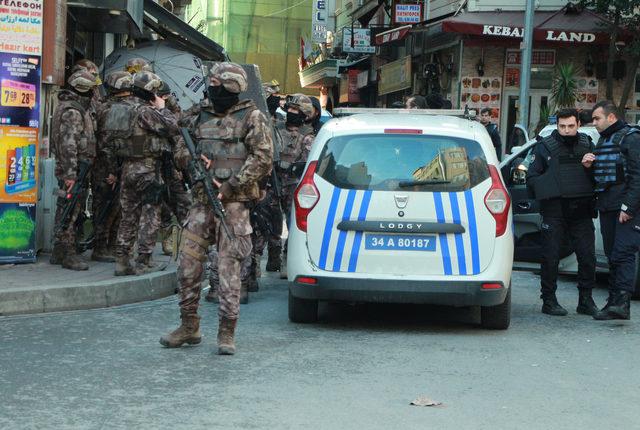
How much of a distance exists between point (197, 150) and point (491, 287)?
2.37 meters

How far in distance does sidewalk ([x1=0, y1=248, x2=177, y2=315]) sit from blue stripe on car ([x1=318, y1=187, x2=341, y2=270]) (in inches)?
86.3

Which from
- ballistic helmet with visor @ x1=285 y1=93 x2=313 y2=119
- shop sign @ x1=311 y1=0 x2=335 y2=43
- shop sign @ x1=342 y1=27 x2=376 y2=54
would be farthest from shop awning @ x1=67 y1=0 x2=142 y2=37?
shop sign @ x1=311 y1=0 x2=335 y2=43

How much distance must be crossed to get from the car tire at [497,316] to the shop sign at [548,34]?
16688 millimetres

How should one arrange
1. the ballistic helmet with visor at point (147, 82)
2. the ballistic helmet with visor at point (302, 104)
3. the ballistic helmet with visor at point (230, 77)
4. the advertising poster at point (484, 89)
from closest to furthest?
the ballistic helmet with visor at point (230, 77)
the ballistic helmet with visor at point (147, 82)
the ballistic helmet with visor at point (302, 104)
the advertising poster at point (484, 89)

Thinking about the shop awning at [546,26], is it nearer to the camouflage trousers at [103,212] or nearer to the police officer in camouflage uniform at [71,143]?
the camouflage trousers at [103,212]

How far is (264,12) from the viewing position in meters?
62.2

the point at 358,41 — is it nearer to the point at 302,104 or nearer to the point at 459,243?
the point at 302,104

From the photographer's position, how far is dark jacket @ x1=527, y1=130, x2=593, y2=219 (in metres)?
9.81

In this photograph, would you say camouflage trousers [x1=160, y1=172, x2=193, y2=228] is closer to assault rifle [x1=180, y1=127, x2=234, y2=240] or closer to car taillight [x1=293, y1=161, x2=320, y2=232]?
car taillight [x1=293, y1=161, x2=320, y2=232]

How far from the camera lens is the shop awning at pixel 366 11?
38072 mm

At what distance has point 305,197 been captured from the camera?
861 cm

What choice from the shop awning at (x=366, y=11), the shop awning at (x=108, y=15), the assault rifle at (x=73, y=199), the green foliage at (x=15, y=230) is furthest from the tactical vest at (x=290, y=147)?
the shop awning at (x=366, y=11)

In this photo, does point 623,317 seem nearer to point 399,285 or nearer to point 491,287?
point 491,287

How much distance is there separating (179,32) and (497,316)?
39.8ft
